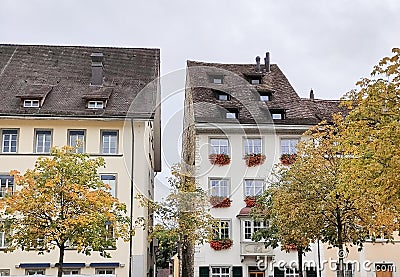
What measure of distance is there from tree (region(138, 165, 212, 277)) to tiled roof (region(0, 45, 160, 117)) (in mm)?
4273

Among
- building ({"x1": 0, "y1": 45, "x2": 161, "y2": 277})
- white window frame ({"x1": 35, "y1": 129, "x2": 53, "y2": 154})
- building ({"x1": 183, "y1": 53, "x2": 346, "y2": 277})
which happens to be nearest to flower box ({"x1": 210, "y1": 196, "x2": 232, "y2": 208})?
building ({"x1": 183, "y1": 53, "x2": 346, "y2": 277})

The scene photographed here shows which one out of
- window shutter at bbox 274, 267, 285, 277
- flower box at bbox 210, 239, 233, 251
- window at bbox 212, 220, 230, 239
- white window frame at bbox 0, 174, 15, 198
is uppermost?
white window frame at bbox 0, 174, 15, 198

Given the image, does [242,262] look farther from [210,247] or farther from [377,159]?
[377,159]

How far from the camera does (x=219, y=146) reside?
3494 cm

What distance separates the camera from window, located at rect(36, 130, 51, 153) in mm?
31297

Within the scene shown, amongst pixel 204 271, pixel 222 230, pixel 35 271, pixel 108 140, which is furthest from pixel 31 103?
pixel 204 271

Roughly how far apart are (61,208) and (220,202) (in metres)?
12.8

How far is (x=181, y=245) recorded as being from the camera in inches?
1298

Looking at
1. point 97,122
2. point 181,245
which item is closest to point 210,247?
point 181,245

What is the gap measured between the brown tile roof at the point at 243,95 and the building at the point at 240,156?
56mm

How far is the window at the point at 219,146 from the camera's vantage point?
3494 centimetres

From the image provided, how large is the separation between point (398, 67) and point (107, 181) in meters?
19.2

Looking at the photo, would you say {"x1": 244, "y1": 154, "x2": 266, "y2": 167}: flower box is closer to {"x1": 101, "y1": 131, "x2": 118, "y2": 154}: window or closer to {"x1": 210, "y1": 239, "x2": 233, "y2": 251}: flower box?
{"x1": 210, "y1": 239, "x2": 233, "y2": 251}: flower box

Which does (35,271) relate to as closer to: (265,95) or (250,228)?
(250,228)
